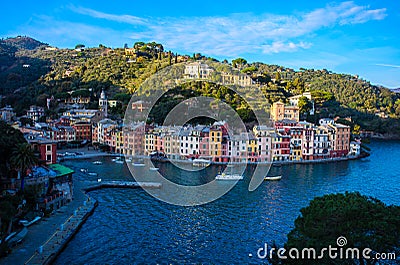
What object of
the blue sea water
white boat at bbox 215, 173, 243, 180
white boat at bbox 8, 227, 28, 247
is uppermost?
white boat at bbox 215, 173, 243, 180

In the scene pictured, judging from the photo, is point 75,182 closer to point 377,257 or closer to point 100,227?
point 100,227

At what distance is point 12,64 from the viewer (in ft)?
228

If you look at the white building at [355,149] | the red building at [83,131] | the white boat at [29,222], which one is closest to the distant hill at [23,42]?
the red building at [83,131]

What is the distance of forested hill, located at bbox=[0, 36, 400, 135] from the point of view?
50438mm

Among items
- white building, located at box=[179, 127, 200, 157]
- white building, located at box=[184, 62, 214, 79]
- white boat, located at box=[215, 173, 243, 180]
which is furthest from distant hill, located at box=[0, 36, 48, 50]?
white boat, located at box=[215, 173, 243, 180]

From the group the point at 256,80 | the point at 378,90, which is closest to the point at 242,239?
the point at 256,80

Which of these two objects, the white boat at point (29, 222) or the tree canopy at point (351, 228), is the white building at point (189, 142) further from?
the tree canopy at point (351, 228)

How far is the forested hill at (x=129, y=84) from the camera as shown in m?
50.4

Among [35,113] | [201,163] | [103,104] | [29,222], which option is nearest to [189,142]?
[201,163]

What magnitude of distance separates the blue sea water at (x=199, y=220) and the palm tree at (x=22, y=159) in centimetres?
299

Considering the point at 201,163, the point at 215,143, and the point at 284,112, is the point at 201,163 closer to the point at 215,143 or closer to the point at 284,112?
the point at 215,143

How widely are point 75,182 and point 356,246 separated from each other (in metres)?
16.2

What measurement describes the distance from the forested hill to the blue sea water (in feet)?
80.2

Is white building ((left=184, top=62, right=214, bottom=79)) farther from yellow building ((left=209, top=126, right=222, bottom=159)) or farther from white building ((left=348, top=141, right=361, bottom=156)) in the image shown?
white building ((left=348, top=141, right=361, bottom=156))
